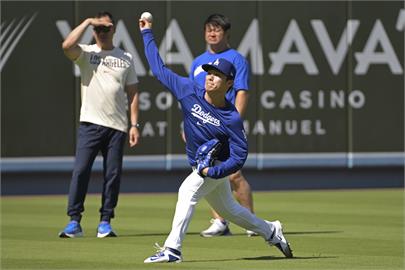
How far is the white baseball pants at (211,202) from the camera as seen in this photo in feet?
33.2

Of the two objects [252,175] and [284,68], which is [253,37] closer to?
[284,68]

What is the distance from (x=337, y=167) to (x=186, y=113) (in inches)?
433

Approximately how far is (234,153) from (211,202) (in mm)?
647

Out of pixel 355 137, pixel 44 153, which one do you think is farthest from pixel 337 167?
pixel 44 153

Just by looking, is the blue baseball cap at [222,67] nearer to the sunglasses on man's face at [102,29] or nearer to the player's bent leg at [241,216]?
the player's bent leg at [241,216]

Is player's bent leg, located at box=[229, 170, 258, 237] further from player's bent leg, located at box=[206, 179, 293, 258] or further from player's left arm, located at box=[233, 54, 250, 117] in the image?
player's bent leg, located at box=[206, 179, 293, 258]

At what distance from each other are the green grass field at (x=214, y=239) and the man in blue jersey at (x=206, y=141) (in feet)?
0.92

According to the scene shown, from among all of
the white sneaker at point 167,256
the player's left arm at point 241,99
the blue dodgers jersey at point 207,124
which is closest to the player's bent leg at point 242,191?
the player's left arm at point 241,99

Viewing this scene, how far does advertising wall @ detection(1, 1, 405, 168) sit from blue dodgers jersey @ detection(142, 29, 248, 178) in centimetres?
914

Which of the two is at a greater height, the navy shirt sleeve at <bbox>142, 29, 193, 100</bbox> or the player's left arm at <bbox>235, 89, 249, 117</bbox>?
the navy shirt sleeve at <bbox>142, 29, 193, 100</bbox>

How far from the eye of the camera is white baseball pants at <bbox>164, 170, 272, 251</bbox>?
1013 centimetres

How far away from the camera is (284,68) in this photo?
2097 cm

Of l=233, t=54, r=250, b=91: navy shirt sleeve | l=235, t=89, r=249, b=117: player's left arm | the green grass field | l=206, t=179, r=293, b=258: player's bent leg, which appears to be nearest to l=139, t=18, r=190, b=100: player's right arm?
l=206, t=179, r=293, b=258: player's bent leg

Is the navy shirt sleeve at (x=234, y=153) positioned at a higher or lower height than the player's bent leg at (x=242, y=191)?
higher
